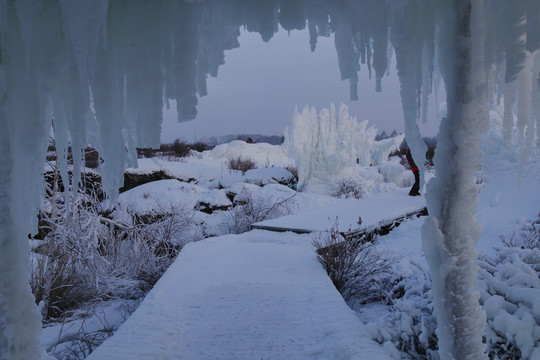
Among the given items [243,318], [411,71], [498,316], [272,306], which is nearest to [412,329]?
[498,316]

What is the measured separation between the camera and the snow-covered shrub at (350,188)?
11.1 meters

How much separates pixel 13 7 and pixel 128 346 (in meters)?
1.80

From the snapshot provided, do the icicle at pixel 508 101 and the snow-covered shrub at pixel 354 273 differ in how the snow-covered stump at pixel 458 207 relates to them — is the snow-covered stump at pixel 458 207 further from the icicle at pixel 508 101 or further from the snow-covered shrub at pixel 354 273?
the snow-covered shrub at pixel 354 273

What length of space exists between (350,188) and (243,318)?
9210mm

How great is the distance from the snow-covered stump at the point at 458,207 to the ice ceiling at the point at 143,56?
0.01m

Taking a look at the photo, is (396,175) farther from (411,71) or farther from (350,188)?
(411,71)

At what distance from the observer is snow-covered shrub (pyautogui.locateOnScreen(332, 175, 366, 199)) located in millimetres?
11062

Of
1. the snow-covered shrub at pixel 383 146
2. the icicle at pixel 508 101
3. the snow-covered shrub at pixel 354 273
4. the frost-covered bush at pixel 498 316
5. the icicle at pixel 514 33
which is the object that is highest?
the snow-covered shrub at pixel 383 146

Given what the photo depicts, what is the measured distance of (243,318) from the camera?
2.65m

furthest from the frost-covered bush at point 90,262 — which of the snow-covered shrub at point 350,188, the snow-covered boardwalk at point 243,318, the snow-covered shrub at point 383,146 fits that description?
the snow-covered shrub at point 383,146

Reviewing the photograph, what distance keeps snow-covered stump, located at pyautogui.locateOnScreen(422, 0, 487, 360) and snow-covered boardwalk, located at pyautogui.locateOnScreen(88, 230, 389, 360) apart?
0.76 meters

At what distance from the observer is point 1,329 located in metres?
1.11

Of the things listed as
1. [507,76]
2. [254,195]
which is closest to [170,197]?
[254,195]

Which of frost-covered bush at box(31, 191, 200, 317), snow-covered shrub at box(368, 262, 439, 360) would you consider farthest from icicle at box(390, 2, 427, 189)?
frost-covered bush at box(31, 191, 200, 317)
